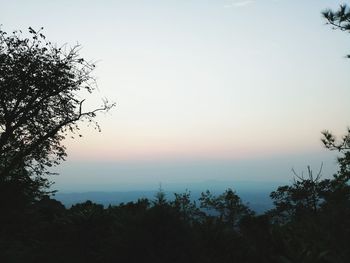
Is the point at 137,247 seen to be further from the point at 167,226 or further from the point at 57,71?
the point at 57,71

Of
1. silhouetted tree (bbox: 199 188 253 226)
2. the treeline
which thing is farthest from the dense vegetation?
silhouetted tree (bbox: 199 188 253 226)

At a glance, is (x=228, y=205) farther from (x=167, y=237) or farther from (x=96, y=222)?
(x=167, y=237)

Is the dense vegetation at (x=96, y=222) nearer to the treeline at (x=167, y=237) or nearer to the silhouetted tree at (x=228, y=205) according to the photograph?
the treeline at (x=167, y=237)

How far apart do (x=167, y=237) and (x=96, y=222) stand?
701 cm

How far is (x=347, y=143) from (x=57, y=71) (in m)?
14.2

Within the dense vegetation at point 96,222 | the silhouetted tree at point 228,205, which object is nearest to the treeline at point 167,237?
the dense vegetation at point 96,222

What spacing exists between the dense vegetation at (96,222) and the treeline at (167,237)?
0.03 meters

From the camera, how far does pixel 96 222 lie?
55.7ft

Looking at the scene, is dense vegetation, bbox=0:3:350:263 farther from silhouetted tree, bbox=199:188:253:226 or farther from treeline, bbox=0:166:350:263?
silhouetted tree, bbox=199:188:253:226

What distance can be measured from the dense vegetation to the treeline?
3 cm

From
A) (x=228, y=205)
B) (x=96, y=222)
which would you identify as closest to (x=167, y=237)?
(x=96, y=222)

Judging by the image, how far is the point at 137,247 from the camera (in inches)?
419

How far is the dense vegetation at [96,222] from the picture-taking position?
10398 mm

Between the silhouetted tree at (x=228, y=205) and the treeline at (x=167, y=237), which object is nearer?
the treeline at (x=167, y=237)
